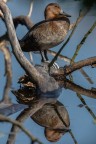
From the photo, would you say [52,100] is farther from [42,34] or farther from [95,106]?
[42,34]

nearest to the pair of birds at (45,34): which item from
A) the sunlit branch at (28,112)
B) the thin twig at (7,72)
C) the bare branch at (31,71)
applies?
the thin twig at (7,72)

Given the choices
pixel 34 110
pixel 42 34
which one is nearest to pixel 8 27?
pixel 42 34

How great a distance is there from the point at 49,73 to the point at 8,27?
0.44 meters

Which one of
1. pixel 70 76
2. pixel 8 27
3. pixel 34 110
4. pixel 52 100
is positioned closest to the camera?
pixel 34 110

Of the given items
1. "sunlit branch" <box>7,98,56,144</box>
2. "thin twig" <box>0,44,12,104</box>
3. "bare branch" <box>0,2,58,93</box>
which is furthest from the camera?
"bare branch" <box>0,2,58,93</box>

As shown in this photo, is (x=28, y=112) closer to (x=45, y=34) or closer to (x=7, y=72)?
(x=7, y=72)

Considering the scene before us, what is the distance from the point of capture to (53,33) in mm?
4188

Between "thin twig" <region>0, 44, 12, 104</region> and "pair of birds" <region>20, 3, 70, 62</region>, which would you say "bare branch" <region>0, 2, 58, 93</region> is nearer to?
"thin twig" <region>0, 44, 12, 104</region>

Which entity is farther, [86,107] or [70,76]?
[70,76]

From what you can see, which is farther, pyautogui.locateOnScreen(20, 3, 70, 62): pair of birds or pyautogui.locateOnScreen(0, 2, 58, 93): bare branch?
pyautogui.locateOnScreen(20, 3, 70, 62): pair of birds

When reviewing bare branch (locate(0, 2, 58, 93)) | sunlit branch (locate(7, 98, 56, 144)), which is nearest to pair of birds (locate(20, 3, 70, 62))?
bare branch (locate(0, 2, 58, 93))

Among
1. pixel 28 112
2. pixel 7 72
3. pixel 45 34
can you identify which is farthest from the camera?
pixel 45 34

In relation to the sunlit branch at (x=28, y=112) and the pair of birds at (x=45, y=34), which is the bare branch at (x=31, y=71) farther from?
the pair of birds at (x=45, y=34)

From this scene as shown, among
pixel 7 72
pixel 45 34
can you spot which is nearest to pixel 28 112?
pixel 7 72
